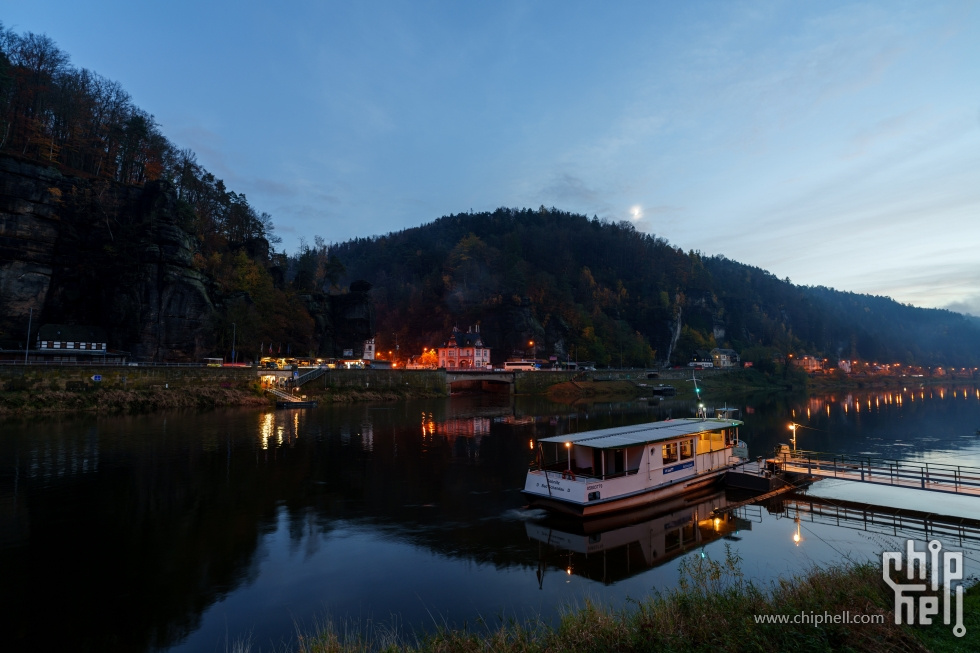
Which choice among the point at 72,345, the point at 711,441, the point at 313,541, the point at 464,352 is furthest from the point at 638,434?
the point at 464,352

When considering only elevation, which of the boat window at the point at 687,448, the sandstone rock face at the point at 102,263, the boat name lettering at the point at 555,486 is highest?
the sandstone rock face at the point at 102,263

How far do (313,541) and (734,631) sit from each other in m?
18.1

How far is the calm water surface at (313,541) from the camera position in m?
15.9

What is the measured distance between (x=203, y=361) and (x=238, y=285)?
79.3 ft

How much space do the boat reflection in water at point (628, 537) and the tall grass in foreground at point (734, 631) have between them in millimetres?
6165

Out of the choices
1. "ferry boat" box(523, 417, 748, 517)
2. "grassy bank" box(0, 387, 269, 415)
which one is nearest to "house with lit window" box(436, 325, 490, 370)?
"grassy bank" box(0, 387, 269, 415)

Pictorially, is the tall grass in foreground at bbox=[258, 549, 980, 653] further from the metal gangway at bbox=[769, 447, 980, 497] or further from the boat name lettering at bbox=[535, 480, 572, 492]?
the metal gangway at bbox=[769, 447, 980, 497]

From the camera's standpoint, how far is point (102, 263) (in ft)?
272

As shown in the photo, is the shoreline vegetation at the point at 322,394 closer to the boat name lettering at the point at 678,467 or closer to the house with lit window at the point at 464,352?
the house with lit window at the point at 464,352

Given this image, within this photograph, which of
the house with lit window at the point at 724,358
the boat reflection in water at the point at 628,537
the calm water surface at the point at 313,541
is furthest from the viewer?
the house with lit window at the point at 724,358

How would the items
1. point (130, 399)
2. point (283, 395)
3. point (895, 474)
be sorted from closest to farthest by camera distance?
1. point (895, 474)
2. point (130, 399)
3. point (283, 395)

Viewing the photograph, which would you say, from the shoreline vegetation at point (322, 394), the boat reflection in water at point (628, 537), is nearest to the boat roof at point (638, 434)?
the boat reflection in water at point (628, 537)

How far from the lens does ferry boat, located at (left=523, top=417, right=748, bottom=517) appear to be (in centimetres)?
2512

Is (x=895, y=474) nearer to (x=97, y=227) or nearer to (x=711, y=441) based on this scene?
(x=711, y=441)
